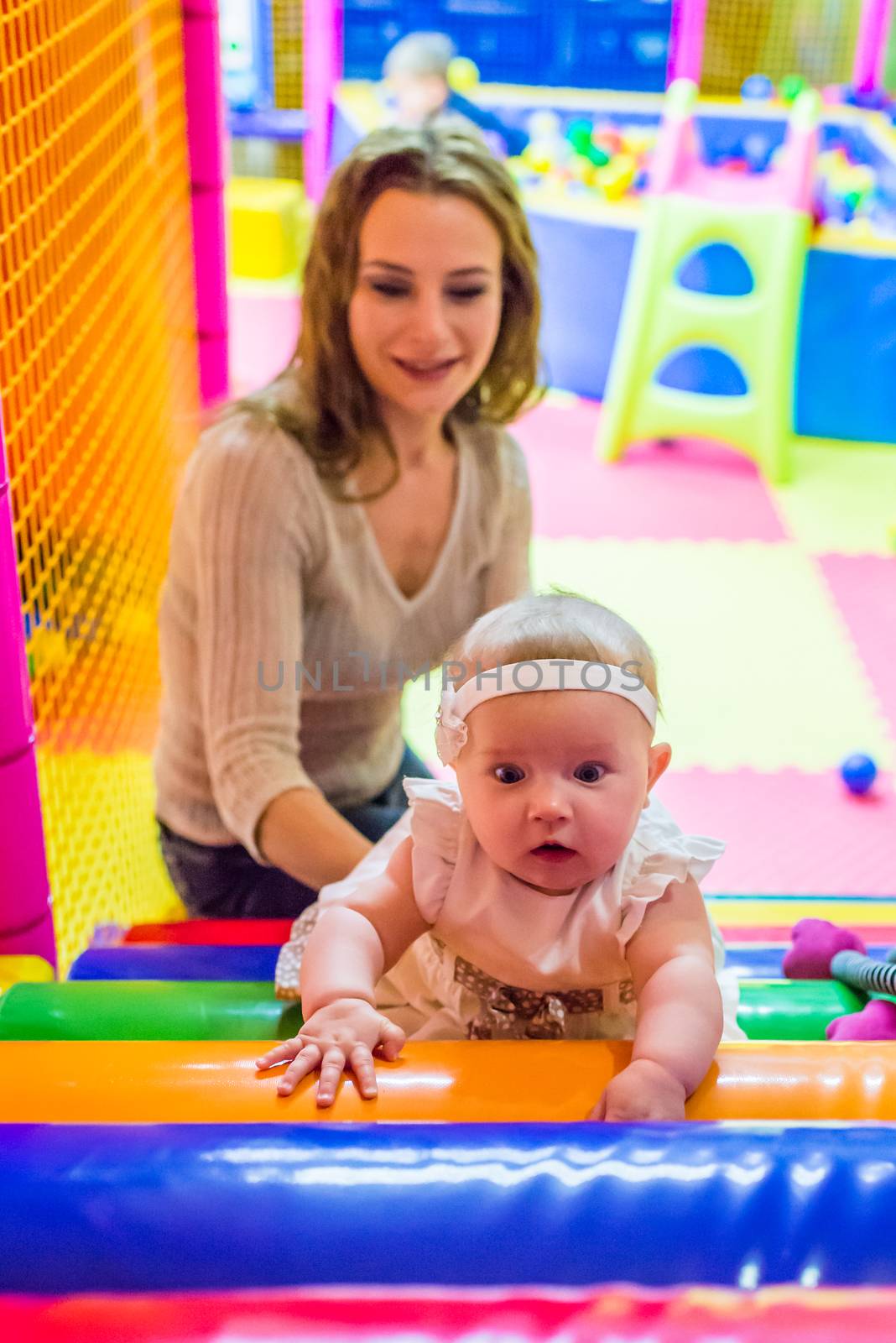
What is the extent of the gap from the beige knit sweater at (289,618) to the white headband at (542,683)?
0.44 m

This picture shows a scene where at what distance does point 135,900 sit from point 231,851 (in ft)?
0.83

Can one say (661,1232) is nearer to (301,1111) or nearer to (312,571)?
(301,1111)

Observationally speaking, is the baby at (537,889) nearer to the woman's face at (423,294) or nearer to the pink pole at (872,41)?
the woman's face at (423,294)

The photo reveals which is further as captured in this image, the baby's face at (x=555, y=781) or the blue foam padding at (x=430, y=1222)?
the baby's face at (x=555, y=781)

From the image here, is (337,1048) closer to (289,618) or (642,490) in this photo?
(289,618)

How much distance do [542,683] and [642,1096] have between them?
27 centimetres

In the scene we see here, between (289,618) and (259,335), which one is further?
(259,335)

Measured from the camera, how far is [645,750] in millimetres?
933

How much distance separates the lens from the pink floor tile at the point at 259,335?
4.23 meters

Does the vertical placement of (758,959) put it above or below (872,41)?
below

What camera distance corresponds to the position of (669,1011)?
0.85m

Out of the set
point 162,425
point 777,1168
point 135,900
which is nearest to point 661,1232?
point 777,1168

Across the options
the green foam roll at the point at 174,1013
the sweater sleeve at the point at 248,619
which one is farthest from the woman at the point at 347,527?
the green foam roll at the point at 174,1013

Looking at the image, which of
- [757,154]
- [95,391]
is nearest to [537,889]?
[95,391]
